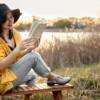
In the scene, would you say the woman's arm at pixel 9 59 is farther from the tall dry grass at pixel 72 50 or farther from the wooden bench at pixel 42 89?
the tall dry grass at pixel 72 50

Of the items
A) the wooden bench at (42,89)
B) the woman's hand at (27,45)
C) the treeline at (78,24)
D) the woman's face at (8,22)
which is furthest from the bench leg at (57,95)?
the treeline at (78,24)

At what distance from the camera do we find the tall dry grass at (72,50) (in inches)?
301

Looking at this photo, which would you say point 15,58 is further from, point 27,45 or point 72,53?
point 72,53

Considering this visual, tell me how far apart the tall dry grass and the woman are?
10.5ft

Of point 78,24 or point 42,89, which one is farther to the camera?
point 78,24

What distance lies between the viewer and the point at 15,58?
12.9 ft

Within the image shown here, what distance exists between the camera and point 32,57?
163 inches

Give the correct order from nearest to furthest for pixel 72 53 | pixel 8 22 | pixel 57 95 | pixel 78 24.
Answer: pixel 8 22 < pixel 57 95 < pixel 72 53 < pixel 78 24

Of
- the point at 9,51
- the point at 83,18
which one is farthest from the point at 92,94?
the point at 83,18

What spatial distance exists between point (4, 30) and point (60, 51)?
142 inches

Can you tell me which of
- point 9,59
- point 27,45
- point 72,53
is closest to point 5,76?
point 9,59

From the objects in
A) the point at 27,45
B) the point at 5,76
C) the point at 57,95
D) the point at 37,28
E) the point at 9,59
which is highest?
the point at 37,28

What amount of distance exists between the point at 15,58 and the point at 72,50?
3916 mm

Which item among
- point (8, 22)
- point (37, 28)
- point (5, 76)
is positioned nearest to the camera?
point (37, 28)
